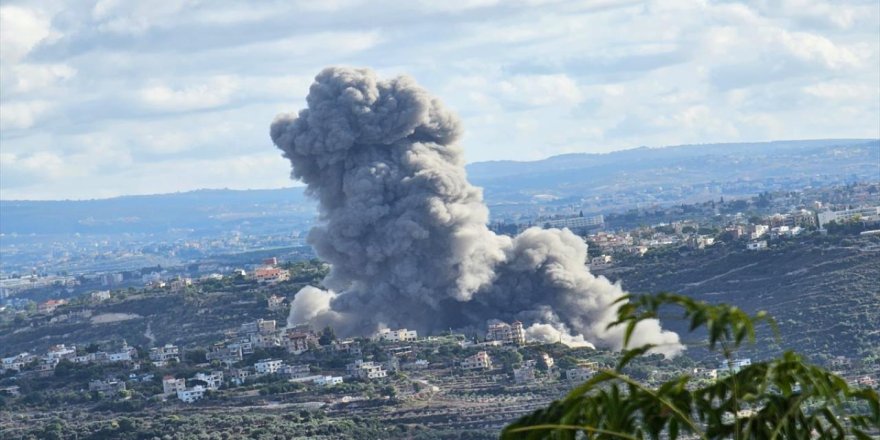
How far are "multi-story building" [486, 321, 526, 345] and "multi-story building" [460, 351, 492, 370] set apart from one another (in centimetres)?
322

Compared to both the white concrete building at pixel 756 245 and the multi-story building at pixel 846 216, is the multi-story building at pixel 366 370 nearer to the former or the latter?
the white concrete building at pixel 756 245

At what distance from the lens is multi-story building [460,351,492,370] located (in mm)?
68312

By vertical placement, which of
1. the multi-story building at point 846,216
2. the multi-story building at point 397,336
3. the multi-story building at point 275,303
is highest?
the multi-story building at point 846,216

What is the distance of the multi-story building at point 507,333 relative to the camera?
73125 millimetres

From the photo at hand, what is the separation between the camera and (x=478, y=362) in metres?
69.0

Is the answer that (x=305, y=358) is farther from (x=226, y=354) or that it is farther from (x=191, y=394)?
(x=191, y=394)

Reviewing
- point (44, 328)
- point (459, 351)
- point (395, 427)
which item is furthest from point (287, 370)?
point (44, 328)

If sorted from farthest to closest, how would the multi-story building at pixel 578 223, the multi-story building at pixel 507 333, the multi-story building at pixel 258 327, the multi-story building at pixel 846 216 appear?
the multi-story building at pixel 578 223, the multi-story building at pixel 846 216, the multi-story building at pixel 258 327, the multi-story building at pixel 507 333

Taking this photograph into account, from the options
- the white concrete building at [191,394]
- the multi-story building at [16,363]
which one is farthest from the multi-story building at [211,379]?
the multi-story building at [16,363]

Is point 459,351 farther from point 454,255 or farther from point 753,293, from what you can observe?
point 753,293

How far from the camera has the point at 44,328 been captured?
106375 mm

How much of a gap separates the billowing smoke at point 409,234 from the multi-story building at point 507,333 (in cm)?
102

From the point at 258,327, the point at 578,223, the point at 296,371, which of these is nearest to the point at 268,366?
the point at 296,371

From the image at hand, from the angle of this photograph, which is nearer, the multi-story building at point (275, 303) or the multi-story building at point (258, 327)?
the multi-story building at point (258, 327)
